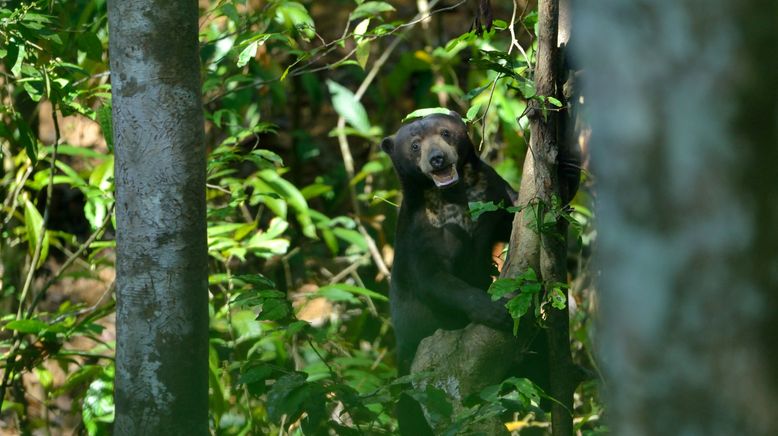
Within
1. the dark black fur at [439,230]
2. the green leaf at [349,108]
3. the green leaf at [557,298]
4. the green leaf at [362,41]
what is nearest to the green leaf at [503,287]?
the green leaf at [557,298]

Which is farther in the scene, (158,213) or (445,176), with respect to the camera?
(445,176)

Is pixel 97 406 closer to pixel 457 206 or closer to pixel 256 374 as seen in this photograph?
pixel 256 374

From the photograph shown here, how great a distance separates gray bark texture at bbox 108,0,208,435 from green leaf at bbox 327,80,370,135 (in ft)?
14.3

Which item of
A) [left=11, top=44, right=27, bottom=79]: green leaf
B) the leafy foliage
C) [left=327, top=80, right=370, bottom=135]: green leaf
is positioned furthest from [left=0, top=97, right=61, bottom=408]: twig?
[left=327, top=80, right=370, bottom=135]: green leaf

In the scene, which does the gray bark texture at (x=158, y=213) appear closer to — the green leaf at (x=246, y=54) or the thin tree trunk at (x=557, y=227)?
the green leaf at (x=246, y=54)

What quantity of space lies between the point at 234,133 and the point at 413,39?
4120 millimetres

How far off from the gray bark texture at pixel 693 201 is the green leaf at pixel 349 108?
626cm

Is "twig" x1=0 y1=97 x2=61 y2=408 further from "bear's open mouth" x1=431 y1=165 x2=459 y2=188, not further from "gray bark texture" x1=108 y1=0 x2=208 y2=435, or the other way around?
"bear's open mouth" x1=431 y1=165 x2=459 y2=188

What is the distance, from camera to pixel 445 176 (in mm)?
4746

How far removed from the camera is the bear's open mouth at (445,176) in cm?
468

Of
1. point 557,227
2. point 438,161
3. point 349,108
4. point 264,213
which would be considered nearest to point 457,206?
point 438,161

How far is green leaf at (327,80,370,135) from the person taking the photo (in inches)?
285

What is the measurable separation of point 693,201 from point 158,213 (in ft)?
6.95

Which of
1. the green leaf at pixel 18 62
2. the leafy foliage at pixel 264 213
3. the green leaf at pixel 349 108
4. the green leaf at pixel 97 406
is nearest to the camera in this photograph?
the leafy foliage at pixel 264 213
